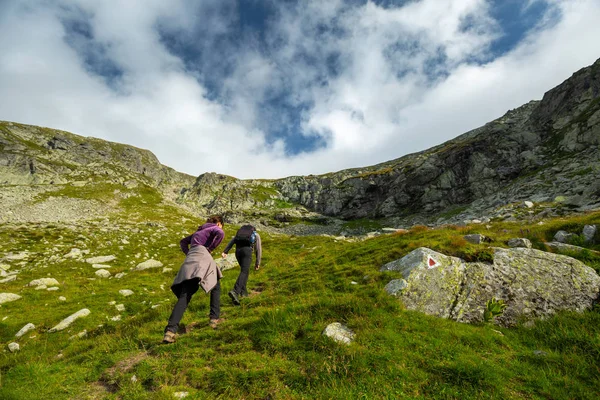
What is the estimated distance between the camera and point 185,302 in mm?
7336

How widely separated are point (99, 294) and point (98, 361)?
27.9 ft

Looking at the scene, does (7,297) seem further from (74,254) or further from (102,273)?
(74,254)

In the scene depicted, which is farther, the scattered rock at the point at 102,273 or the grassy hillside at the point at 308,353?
the scattered rock at the point at 102,273

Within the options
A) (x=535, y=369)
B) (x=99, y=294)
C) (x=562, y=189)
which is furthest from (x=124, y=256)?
(x=562, y=189)

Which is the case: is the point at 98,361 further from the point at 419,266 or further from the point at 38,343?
the point at 419,266

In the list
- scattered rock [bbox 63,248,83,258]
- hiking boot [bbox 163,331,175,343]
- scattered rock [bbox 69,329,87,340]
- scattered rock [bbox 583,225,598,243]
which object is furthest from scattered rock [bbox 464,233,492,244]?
scattered rock [bbox 63,248,83,258]

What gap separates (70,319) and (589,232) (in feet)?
76.8

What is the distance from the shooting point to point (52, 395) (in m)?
5.26

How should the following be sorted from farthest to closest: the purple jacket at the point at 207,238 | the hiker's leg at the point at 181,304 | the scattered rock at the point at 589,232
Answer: the scattered rock at the point at 589,232 → the purple jacket at the point at 207,238 → the hiker's leg at the point at 181,304

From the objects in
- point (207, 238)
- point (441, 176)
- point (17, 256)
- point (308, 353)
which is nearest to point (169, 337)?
point (207, 238)

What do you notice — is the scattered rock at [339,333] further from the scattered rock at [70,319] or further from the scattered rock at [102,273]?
the scattered rock at [102,273]

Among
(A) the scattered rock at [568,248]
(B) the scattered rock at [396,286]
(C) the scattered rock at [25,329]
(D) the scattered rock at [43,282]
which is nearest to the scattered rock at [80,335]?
(C) the scattered rock at [25,329]

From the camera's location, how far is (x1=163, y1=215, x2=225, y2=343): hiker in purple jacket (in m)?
7.10

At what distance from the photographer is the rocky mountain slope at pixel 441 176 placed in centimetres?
4894
